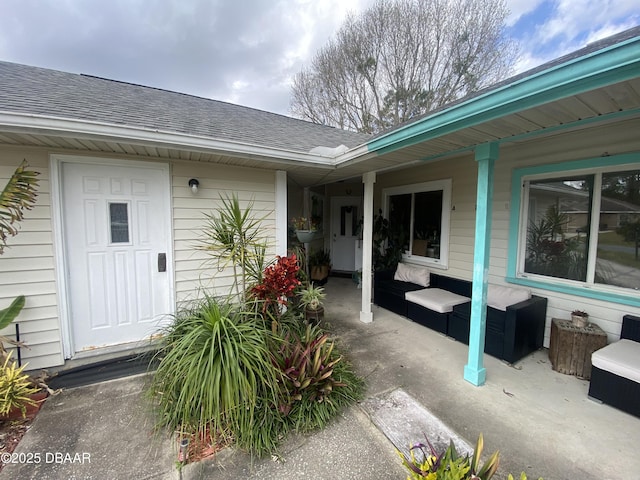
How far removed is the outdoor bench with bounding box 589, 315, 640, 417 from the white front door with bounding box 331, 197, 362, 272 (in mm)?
5168

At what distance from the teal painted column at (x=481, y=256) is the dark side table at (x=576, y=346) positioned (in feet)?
3.03

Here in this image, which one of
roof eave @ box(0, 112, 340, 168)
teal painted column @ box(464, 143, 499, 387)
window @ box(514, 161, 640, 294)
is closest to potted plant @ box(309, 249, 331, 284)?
roof eave @ box(0, 112, 340, 168)

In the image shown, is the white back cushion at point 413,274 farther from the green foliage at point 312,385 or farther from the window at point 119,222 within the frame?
the window at point 119,222

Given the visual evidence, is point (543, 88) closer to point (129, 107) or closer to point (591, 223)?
point (591, 223)

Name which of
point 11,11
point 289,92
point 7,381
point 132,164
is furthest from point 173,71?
point 7,381

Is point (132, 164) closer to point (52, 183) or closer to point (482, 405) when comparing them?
point (52, 183)

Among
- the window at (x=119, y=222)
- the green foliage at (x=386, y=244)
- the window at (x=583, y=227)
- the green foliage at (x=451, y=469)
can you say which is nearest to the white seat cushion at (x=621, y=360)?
the window at (x=583, y=227)

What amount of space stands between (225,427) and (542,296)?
153 inches

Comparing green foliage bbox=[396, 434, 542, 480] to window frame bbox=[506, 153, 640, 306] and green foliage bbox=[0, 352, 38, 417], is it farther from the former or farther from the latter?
green foliage bbox=[0, 352, 38, 417]

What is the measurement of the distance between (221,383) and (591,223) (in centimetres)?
412

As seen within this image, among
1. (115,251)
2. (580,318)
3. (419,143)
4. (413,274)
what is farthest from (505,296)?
(115,251)

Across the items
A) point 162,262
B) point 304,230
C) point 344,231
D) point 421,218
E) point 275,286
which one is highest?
point 421,218

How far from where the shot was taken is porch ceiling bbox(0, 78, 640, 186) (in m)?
1.72

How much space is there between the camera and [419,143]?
261 cm
